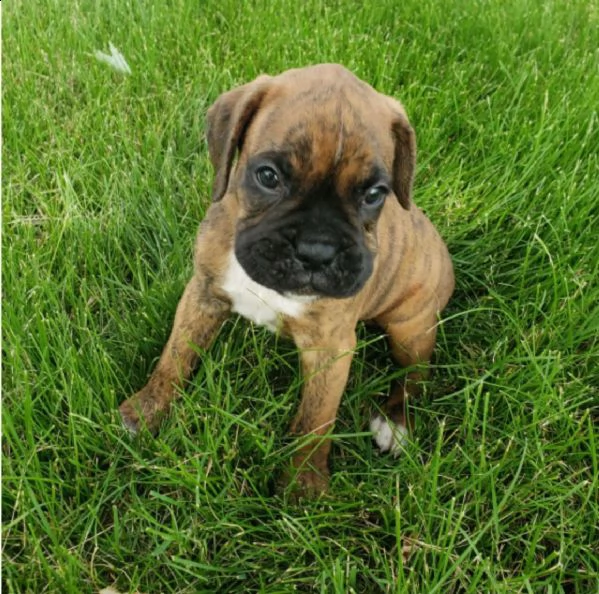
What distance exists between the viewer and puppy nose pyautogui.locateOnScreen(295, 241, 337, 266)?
2395mm

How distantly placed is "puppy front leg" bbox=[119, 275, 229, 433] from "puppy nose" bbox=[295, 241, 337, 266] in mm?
760

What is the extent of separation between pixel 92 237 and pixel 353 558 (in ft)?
6.80

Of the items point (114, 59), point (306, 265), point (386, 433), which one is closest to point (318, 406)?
point (386, 433)

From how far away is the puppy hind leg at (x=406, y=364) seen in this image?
3369 millimetres

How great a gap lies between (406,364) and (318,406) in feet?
2.43

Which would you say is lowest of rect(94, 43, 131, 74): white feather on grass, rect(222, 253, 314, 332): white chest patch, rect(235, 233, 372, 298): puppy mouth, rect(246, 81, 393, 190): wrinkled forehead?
rect(94, 43, 131, 74): white feather on grass

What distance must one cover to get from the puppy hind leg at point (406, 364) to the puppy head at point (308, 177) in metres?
0.86

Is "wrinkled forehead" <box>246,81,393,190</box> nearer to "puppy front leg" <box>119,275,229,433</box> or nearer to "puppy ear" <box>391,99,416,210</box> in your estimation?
"puppy ear" <box>391,99,416,210</box>

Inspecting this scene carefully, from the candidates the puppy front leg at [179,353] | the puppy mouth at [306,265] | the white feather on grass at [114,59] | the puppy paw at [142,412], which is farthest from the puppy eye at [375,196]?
the white feather on grass at [114,59]

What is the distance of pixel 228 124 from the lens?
2689 millimetres

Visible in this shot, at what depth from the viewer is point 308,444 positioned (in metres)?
3.01

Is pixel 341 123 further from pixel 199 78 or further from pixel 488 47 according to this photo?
pixel 488 47

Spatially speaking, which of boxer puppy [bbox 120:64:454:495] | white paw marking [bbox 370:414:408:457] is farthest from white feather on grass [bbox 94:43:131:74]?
white paw marking [bbox 370:414:408:457]

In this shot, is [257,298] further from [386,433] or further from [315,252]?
[386,433]
